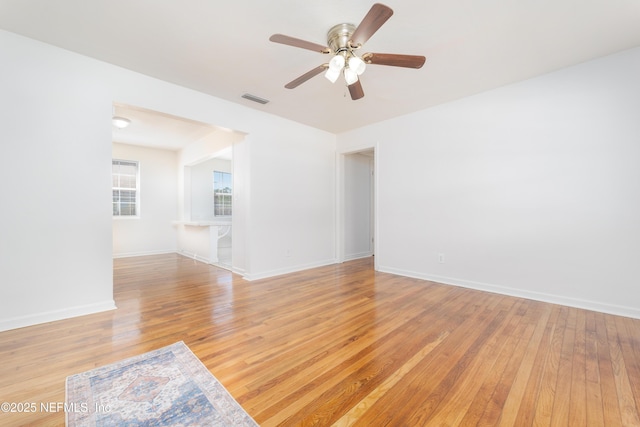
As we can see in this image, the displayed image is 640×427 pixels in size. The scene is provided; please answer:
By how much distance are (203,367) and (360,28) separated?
104 inches

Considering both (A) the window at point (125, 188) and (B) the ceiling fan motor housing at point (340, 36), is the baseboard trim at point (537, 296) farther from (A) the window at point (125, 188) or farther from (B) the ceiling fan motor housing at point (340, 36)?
(A) the window at point (125, 188)

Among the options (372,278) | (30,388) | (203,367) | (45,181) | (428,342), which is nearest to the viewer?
(30,388)

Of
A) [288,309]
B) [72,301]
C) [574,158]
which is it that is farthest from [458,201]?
[72,301]

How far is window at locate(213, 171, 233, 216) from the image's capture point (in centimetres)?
739

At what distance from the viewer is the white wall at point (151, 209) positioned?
240 inches

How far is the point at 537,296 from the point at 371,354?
258cm

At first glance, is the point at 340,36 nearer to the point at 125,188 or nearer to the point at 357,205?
the point at 357,205

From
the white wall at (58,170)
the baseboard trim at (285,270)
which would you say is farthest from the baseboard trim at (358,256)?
the white wall at (58,170)

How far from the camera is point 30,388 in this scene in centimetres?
158

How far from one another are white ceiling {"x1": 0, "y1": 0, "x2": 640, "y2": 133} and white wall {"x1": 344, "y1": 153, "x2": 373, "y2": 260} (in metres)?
2.50

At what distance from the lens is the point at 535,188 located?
3.16 m

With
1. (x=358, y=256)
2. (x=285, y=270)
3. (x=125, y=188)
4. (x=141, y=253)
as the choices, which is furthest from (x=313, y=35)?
(x=141, y=253)

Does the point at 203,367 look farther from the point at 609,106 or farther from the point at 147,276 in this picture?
the point at 609,106

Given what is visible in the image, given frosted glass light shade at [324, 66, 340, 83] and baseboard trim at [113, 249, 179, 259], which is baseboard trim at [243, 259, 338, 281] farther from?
baseboard trim at [113, 249, 179, 259]
